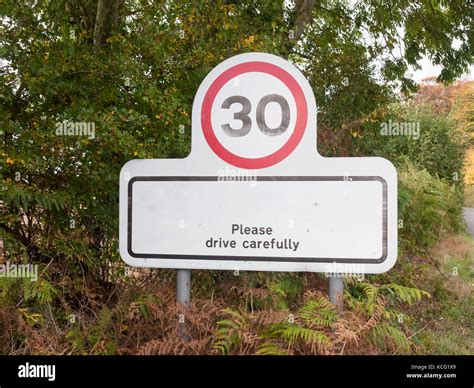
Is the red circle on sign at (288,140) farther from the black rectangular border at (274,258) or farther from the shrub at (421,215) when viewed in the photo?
the shrub at (421,215)

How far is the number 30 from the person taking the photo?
280cm

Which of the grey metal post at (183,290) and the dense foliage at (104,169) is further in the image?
the dense foliage at (104,169)

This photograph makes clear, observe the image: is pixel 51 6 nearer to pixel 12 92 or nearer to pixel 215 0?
pixel 12 92

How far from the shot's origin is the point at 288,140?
2.78m

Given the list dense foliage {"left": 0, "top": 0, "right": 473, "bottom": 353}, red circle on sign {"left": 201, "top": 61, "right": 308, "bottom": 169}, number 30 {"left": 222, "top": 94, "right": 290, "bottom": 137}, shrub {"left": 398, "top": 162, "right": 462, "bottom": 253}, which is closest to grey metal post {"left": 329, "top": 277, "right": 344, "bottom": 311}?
dense foliage {"left": 0, "top": 0, "right": 473, "bottom": 353}

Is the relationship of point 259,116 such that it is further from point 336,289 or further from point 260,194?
point 336,289

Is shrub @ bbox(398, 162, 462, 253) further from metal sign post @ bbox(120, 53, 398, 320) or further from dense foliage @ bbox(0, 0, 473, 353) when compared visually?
metal sign post @ bbox(120, 53, 398, 320)

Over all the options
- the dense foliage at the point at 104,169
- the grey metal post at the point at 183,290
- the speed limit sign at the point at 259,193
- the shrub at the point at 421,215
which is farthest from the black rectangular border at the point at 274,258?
the shrub at the point at 421,215

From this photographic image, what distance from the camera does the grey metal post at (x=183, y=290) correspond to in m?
3.00

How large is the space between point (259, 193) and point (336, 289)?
70cm

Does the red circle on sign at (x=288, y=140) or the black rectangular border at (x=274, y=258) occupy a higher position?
the red circle on sign at (x=288, y=140)
